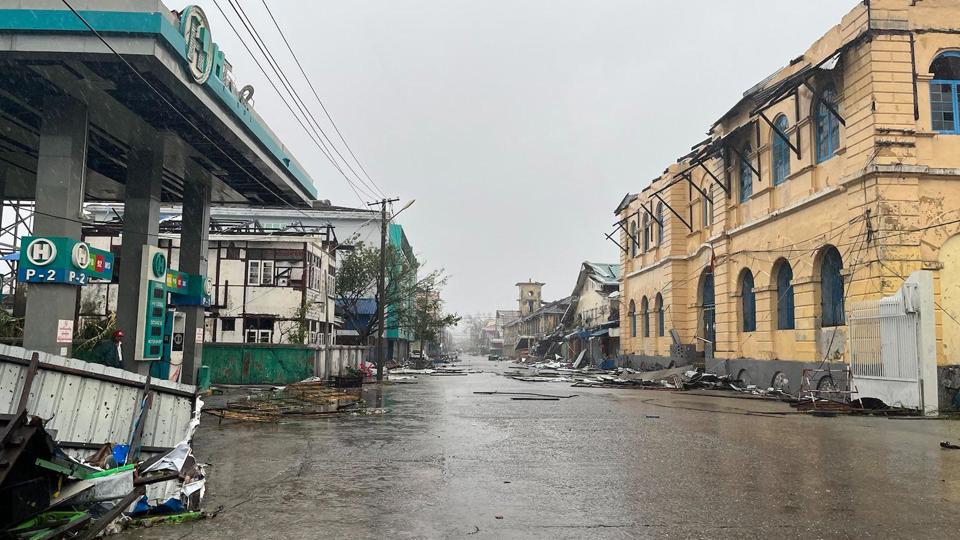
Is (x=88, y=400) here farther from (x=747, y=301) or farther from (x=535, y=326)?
(x=535, y=326)

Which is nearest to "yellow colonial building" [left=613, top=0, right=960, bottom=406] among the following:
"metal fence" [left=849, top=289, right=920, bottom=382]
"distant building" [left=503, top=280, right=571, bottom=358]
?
"metal fence" [left=849, top=289, right=920, bottom=382]

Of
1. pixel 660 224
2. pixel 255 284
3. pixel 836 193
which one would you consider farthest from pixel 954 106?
pixel 255 284

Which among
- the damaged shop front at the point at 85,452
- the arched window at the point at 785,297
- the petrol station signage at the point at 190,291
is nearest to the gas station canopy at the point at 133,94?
the petrol station signage at the point at 190,291

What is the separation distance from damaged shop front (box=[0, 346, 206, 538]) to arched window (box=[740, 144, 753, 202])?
23.4 m

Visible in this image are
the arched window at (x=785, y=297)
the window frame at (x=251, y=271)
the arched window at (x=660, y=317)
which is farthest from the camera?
the arched window at (x=660, y=317)

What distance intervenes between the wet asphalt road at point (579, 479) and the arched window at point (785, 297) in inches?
353

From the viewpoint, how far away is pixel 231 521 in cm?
572

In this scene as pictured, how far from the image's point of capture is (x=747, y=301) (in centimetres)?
2539

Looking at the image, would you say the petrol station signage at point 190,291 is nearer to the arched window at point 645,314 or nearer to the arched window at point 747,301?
the arched window at point 747,301

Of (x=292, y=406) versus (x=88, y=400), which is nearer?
A: (x=88, y=400)

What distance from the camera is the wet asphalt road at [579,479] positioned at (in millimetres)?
5582

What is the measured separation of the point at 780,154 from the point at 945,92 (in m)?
5.64

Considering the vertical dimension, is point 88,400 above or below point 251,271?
below

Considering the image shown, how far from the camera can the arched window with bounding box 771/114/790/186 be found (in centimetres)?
2220
